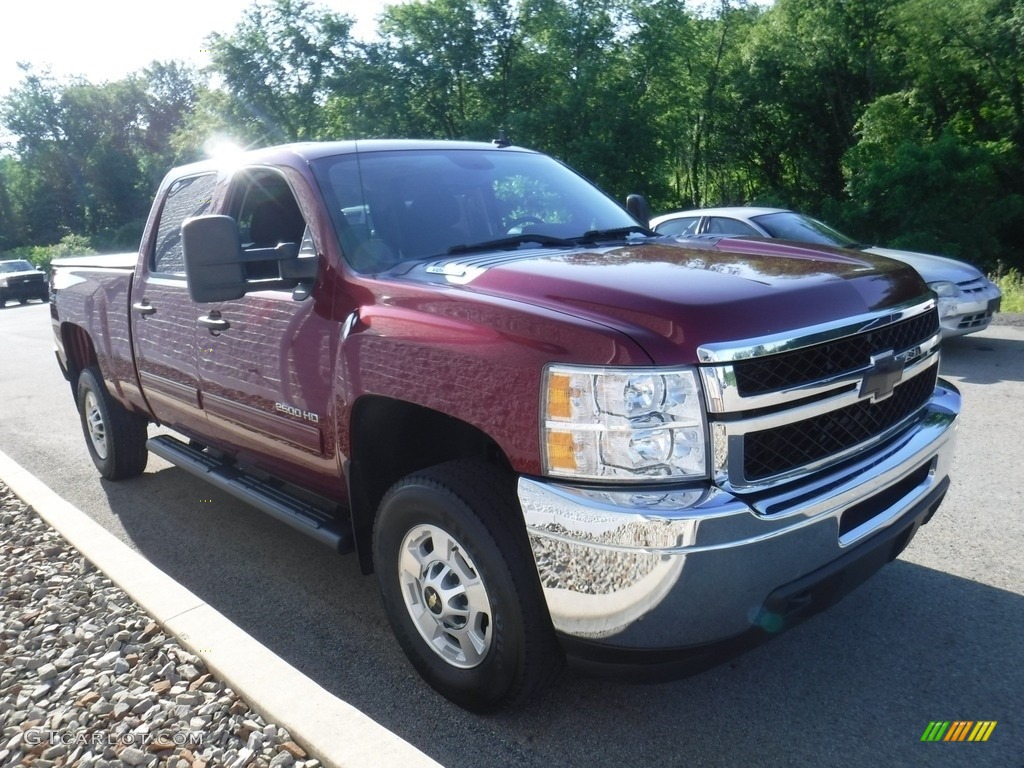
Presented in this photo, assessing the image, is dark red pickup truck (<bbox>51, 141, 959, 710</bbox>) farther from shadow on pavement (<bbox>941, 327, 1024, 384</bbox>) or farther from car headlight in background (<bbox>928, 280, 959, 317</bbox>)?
car headlight in background (<bbox>928, 280, 959, 317</bbox>)

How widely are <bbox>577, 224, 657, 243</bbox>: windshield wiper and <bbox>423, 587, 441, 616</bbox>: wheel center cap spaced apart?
1.61 meters

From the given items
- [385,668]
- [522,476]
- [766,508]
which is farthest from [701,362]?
[385,668]

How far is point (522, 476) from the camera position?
8.52 ft

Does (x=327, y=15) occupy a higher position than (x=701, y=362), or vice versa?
(x=327, y=15)

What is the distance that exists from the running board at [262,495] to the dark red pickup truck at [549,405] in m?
0.02

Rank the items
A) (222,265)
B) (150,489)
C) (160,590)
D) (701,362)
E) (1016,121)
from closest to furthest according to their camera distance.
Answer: (701,362), (222,265), (160,590), (150,489), (1016,121)

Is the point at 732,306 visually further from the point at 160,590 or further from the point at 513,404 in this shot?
the point at 160,590

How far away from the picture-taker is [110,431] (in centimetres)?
586

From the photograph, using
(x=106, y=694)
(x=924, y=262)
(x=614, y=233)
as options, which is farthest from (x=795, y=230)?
(x=106, y=694)

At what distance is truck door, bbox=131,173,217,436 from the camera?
450 centimetres

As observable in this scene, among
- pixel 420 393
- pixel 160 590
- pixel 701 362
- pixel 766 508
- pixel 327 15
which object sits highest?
pixel 327 15

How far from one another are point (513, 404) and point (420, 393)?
17.1 inches

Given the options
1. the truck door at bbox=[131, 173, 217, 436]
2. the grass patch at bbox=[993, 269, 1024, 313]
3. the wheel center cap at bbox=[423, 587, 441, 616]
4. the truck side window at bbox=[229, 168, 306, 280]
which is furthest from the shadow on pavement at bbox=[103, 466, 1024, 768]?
the grass patch at bbox=[993, 269, 1024, 313]

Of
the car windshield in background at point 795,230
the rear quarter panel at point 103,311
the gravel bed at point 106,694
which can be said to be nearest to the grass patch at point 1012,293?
the car windshield in background at point 795,230
